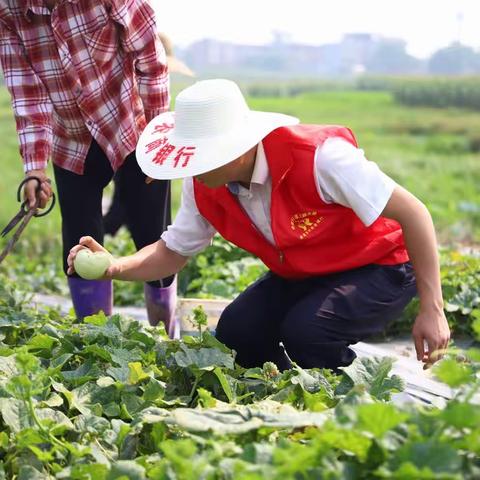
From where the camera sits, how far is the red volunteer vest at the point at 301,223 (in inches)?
97.1

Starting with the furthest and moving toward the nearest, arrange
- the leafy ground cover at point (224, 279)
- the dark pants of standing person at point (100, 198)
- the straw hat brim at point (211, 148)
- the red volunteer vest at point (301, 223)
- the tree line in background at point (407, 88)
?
the tree line in background at point (407, 88)
the leafy ground cover at point (224, 279)
the dark pants of standing person at point (100, 198)
the red volunteer vest at point (301, 223)
the straw hat brim at point (211, 148)

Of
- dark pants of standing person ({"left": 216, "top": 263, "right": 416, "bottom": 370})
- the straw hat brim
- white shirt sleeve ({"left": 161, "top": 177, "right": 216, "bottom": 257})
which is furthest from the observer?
white shirt sleeve ({"left": 161, "top": 177, "right": 216, "bottom": 257})

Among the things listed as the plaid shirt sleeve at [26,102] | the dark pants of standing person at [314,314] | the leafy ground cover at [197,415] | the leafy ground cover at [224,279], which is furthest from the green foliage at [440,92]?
the leafy ground cover at [197,415]

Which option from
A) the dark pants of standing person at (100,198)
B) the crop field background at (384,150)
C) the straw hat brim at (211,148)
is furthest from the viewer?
the crop field background at (384,150)

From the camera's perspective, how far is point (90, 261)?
2.53m

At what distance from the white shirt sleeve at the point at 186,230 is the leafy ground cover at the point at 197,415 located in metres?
0.27

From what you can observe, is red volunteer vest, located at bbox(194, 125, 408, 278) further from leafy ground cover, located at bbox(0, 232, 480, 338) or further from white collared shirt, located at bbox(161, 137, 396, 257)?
leafy ground cover, located at bbox(0, 232, 480, 338)

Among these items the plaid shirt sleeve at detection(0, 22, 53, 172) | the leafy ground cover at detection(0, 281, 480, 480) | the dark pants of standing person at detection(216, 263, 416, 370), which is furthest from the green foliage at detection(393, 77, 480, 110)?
Result: the leafy ground cover at detection(0, 281, 480, 480)

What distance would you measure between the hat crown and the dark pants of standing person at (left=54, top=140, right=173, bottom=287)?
858 millimetres

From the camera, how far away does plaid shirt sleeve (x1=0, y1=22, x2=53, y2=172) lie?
3.06 m

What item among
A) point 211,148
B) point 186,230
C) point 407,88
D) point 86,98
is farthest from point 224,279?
point 407,88

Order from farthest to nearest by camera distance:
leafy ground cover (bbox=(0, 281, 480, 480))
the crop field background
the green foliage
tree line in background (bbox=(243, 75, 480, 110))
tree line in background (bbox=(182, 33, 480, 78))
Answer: tree line in background (bbox=(182, 33, 480, 78))
tree line in background (bbox=(243, 75, 480, 110))
the green foliage
the crop field background
leafy ground cover (bbox=(0, 281, 480, 480))

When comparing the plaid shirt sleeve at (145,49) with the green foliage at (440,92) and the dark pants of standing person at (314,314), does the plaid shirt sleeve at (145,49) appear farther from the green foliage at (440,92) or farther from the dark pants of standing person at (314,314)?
the green foliage at (440,92)

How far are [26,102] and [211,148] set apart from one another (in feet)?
3.46
